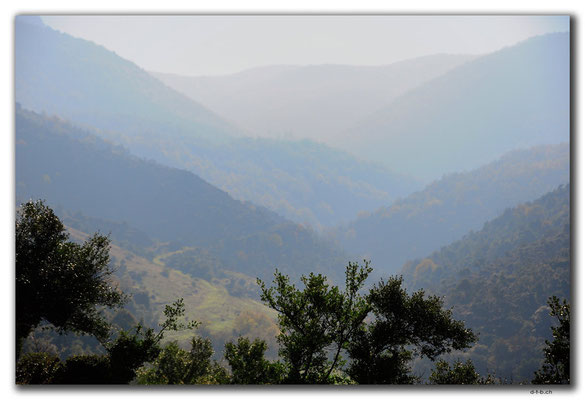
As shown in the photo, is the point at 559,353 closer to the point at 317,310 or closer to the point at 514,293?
the point at 317,310

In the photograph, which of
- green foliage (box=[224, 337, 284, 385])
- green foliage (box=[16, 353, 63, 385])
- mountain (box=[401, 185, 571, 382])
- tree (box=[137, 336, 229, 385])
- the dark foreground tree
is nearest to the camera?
green foliage (box=[16, 353, 63, 385])

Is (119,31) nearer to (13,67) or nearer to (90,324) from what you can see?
(13,67)

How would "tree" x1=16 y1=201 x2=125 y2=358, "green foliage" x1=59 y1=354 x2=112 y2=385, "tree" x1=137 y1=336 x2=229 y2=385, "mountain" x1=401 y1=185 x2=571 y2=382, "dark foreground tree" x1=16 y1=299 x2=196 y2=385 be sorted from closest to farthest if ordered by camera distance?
"dark foreground tree" x1=16 y1=299 x2=196 y2=385 → "green foliage" x1=59 y1=354 x2=112 y2=385 → "tree" x1=16 y1=201 x2=125 y2=358 → "tree" x1=137 y1=336 x2=229 y2=385 → "mountain" x1=401 y1=185 x2=571 y2=382

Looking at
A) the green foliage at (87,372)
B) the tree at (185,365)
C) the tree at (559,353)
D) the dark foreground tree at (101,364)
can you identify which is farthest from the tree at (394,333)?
the green foliage at (87,372)

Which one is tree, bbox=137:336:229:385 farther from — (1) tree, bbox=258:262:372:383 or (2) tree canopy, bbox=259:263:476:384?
(1) tree, bbox=258:262:372:383

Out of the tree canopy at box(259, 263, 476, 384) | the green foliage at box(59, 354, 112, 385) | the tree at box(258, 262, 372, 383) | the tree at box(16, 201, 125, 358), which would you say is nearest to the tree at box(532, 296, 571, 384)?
the tree canopy at box(259, 263, 476, 384)

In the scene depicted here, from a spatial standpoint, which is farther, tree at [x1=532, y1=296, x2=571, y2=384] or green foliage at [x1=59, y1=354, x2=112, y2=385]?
green foliage at [x1=59, y1=354, x2=112, y2=385]

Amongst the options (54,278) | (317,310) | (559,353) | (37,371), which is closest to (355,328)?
(317,310)
